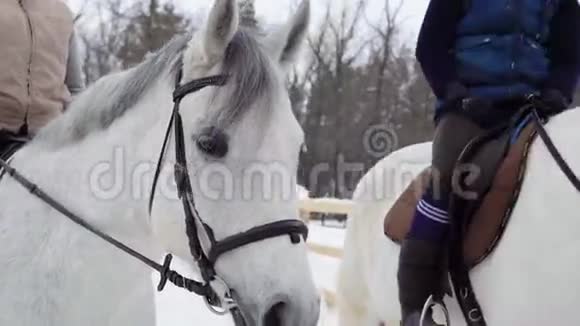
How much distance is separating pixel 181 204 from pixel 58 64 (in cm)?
138

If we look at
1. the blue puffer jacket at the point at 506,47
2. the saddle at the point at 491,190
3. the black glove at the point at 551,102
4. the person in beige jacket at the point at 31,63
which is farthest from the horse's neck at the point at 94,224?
the black glove at the point at 551,102

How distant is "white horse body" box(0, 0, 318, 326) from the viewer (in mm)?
2203

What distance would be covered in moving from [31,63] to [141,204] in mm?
1069

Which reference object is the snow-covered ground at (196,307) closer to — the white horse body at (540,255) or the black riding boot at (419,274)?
the black riding boot at (419,274)

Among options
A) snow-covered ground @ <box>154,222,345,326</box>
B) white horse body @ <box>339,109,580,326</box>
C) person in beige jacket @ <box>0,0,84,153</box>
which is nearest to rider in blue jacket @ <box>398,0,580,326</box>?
white horse body @ <box>339,109,580,326</box>

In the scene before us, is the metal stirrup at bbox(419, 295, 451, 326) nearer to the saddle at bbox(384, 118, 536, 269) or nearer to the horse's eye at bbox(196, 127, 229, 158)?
the saddle at bbox(384, 118, 536, 269)

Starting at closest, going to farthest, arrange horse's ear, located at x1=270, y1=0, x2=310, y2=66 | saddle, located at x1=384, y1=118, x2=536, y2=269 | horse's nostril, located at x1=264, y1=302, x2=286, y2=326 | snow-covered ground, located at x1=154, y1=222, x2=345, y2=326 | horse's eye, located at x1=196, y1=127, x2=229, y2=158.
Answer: horse's nostril, located at x1=264, y1=302, x2=286, y2=326
horse's eye, located at x1=196, y1=127, x2=229, y2=158
horse's ear, located at x1=270, y1=0, x2=310, y2=66
saddle, located at x1=384, y1=118, x2=536, y2=269
snow-covered ground, located at x1=154, y1=222, x2=345, y2=326

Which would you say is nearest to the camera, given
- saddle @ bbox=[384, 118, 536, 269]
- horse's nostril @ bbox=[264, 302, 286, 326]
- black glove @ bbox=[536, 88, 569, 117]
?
horse's nostril @ bbox=[264, 302, 286, 326]

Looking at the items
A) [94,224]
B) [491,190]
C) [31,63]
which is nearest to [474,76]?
[491,190]

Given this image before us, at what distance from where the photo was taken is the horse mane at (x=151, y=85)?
7.52 ft

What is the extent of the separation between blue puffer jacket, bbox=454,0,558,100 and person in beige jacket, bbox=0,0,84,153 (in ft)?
6.46

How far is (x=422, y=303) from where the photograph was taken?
309 cm

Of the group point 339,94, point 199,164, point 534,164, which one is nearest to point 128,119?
point 199,164

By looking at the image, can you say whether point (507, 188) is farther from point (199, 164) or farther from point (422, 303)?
point (199, 164)
